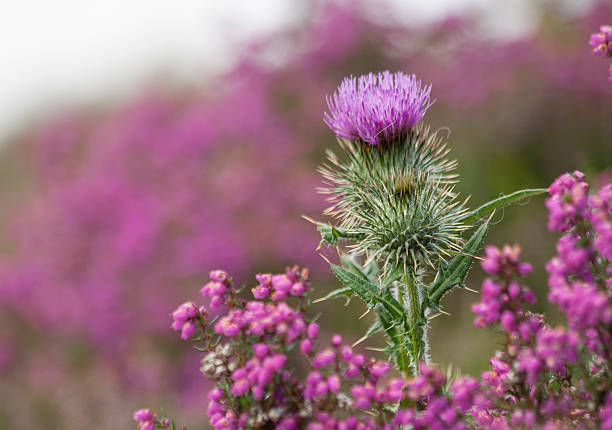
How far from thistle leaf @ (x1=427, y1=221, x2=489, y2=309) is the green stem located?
107 millimetres

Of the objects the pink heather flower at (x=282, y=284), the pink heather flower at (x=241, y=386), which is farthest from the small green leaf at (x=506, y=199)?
the pink heather flower at (x=241, y=386)

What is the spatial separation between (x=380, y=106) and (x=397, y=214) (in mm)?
598

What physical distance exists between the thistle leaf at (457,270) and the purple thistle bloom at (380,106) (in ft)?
2.58

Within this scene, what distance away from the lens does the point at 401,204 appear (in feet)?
9.69

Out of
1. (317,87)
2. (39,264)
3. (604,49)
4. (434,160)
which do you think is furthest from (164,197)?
(604,49)

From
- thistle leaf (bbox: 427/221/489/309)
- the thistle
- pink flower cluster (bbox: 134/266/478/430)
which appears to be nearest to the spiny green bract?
the thistle

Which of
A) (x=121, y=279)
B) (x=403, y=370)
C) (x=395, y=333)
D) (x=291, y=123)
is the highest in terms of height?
(x=291, y=123)

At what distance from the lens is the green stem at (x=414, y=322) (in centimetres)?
255

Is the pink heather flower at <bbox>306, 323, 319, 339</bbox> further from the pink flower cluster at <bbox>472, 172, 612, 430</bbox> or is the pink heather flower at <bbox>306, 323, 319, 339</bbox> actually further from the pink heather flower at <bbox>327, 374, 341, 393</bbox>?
the pink flower cluster at <bbox>472, 172, 612, 430</bbox>

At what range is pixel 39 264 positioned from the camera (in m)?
8.47

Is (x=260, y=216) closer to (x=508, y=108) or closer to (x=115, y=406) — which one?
(x=115, y=406)

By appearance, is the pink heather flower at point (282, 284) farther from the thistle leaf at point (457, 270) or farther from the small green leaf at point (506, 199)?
the small green leaf at point (506, 199)

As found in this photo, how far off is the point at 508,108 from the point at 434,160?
7962 millimetres

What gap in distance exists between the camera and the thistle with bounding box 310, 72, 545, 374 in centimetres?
259
